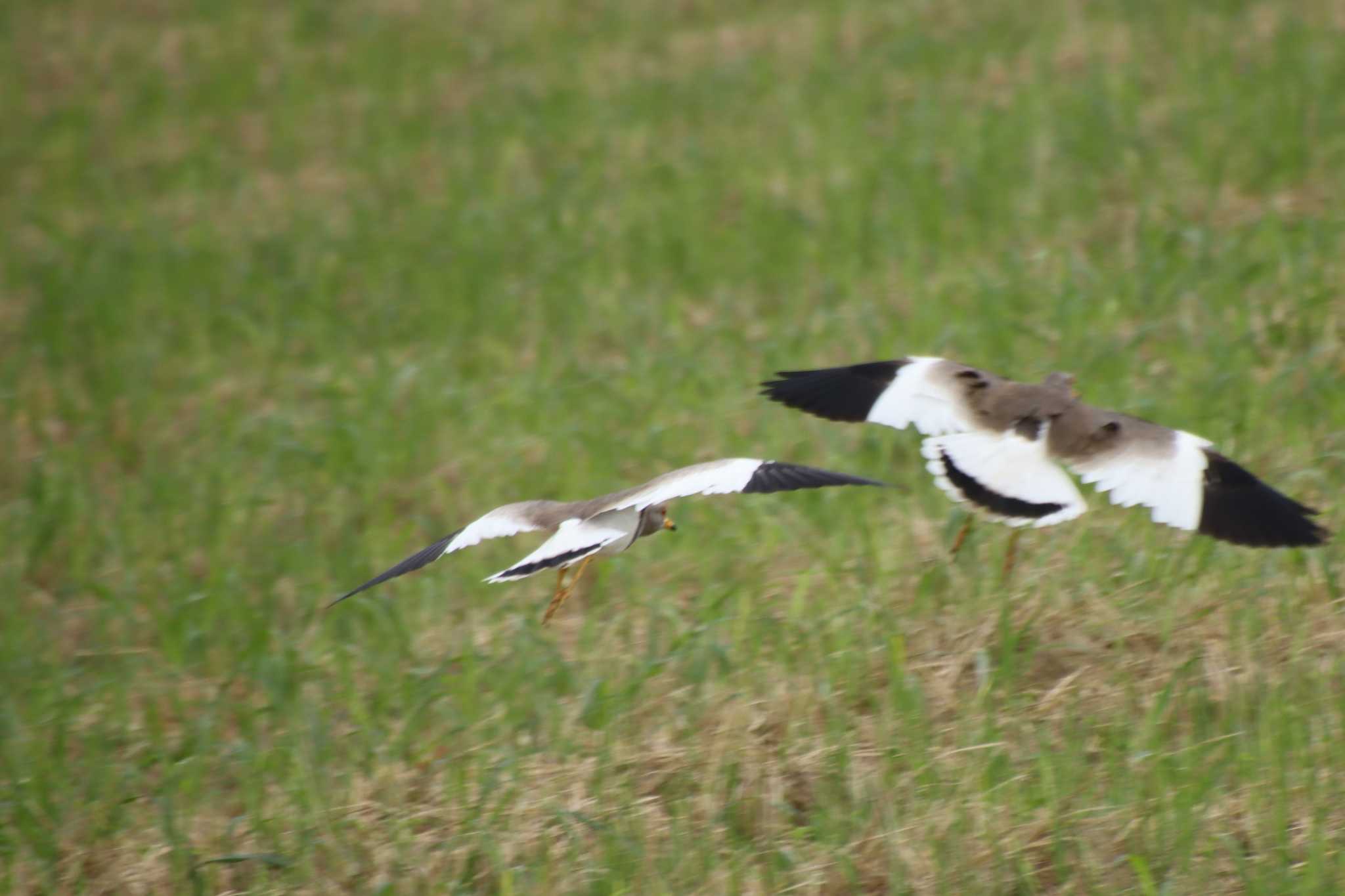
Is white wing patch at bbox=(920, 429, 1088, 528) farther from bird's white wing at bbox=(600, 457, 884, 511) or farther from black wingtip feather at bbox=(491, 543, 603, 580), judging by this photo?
black wingtip feather at bbox=(491, 543, 603, 580)

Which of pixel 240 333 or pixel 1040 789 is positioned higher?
pixel 240 333

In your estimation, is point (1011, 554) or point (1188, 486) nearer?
point (1188, 486)

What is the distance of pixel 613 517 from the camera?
3506 mm

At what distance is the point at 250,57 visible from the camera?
1190cm

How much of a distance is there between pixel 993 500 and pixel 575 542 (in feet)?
3.91

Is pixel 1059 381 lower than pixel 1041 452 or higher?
higher

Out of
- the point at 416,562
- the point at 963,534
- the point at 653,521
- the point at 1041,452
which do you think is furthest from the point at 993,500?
the point at 416,562

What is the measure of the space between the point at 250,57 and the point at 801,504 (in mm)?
8768

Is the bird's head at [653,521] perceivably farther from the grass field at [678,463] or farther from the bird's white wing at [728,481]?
the grass field at [678,463]

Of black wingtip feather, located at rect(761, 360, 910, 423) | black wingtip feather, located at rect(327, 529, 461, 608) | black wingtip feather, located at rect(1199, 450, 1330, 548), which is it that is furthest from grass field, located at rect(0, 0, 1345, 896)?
black wingtip feather, located at rect(327, 529, 461, 608)

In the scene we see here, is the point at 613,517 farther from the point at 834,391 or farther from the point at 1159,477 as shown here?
the point at 1159,477

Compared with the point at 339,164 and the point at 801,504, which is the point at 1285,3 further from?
the point at 339,164

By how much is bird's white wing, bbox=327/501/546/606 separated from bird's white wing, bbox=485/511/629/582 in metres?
0.14

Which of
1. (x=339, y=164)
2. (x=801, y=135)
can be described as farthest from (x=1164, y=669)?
(x=339, y=164)
